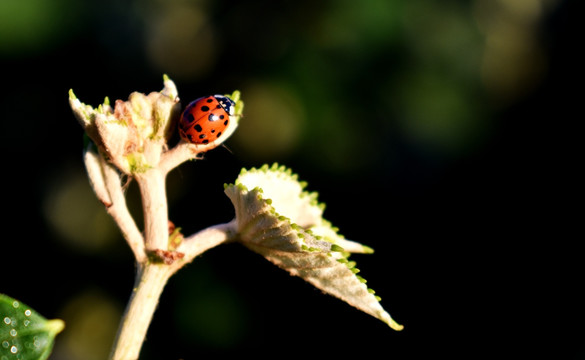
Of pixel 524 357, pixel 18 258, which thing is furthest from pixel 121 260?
pixel 524 357

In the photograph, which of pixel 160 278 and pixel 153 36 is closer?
pixel 160 278

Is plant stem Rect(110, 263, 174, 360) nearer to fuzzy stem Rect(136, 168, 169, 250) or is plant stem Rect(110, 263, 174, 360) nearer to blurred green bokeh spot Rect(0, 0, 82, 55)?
fuzzy stem Rect(136, 168, 169, 250)

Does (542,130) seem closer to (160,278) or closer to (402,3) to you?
(402,3)

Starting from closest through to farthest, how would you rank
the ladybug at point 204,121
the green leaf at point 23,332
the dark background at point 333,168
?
the green leaf at point 23,332
the ladybug at point 204,121
the dark background at point 333,168

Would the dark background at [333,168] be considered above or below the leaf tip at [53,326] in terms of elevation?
above

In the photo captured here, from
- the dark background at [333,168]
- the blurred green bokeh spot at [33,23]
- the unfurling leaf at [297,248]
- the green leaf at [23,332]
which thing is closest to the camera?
the green leaf at [23,332]

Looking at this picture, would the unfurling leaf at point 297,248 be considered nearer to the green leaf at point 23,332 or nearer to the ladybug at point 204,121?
the ladybug at point 204,121

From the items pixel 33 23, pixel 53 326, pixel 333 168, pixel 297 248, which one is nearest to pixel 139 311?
pixel 53 326

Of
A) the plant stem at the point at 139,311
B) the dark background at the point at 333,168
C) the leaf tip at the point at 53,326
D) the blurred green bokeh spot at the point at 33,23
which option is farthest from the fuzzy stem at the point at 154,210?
the blurred green bokeh spot at the point at 33,23
